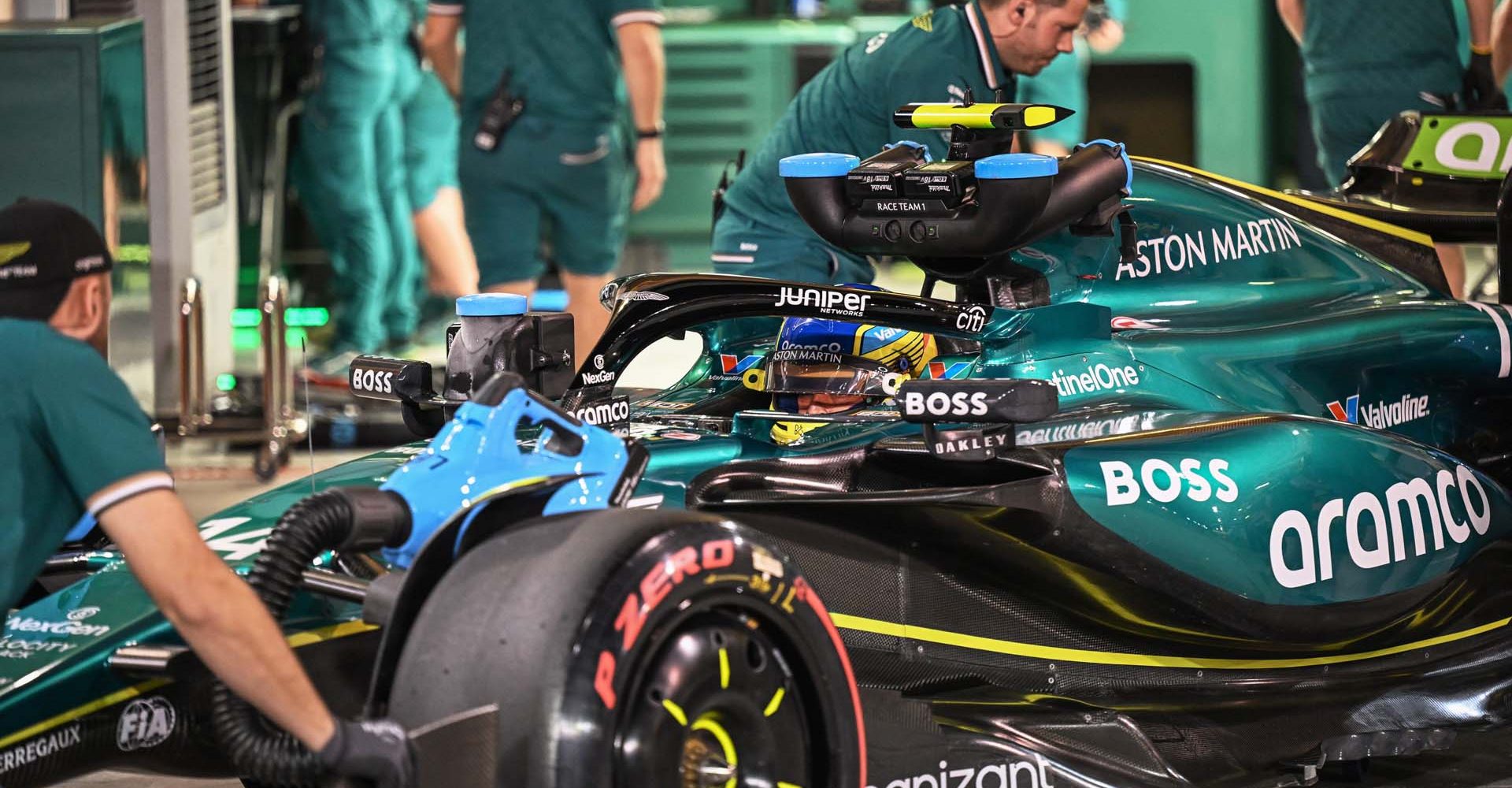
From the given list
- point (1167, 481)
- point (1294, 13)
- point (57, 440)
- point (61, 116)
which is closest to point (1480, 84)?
point (1294, 13)

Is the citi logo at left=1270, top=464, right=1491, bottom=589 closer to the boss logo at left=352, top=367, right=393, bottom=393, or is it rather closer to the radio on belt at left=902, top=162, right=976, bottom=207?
the radio on belt at left=902, top=162, right=976, bottom=207

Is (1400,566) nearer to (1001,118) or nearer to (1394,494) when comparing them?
(1394,494)

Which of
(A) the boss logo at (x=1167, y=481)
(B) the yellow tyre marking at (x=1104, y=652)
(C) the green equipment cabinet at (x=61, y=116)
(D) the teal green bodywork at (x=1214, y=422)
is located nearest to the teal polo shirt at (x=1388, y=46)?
(D) the teal green bodywork at (x=1214, y=422)

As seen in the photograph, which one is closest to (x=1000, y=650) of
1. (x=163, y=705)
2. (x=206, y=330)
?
(x=163, y=705)

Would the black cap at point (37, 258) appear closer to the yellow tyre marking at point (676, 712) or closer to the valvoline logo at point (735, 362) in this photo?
the yellow tyre marking at point (676, 712)

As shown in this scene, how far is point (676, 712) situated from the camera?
3.11 metres

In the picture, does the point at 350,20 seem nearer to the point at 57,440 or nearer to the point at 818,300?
the point at 818,300

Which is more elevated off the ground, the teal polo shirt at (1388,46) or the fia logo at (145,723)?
the teal polo shirt at (1388,46)

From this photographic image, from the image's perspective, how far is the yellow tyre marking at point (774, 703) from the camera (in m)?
3.24

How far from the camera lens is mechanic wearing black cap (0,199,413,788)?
293 centimetres

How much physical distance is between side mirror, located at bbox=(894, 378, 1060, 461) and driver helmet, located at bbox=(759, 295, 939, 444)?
510 mm

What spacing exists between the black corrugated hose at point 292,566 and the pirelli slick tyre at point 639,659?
160mm

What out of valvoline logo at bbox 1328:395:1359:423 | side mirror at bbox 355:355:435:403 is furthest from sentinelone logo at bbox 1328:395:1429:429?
side mirror at bbox 355:355:435:403

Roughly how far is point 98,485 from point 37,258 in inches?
16.8
